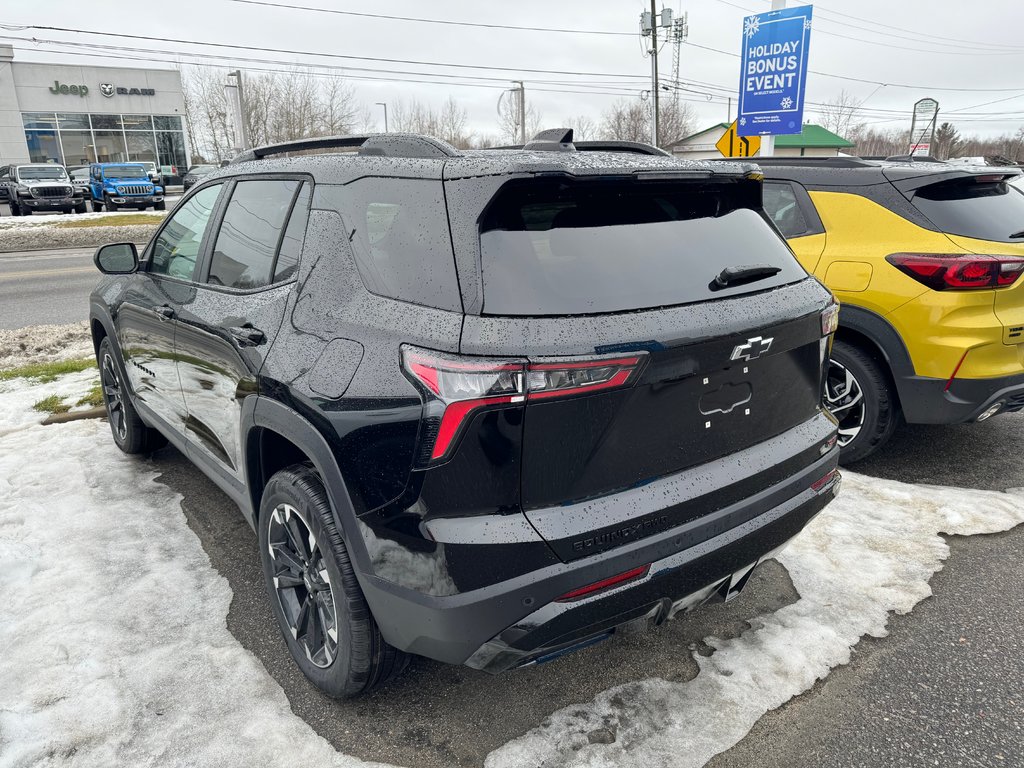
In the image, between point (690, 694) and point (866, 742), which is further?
point (690, 694)

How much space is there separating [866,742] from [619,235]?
5.80 feet

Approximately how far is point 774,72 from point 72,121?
168 feet

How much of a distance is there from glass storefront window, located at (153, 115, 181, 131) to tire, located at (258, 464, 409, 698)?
56.1m

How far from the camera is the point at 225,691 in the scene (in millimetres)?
2488

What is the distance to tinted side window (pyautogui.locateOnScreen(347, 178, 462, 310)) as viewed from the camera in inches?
77.3

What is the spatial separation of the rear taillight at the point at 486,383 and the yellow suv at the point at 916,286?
2.73 meters

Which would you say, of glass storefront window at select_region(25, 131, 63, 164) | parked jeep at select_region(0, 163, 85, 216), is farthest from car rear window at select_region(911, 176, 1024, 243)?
glass storefront window at select_region(25, 131, 63, 164)

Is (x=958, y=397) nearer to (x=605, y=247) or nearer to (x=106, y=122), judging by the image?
(x=605, y=247)

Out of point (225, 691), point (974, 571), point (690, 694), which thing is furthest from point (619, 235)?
point (974, 571)

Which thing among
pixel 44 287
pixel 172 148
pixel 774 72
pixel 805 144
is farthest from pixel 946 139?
pixel 44 287

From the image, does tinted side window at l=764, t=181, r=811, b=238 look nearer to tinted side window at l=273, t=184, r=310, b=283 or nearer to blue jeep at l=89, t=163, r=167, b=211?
tinted side window at l=273, t=184, r=310, b=283

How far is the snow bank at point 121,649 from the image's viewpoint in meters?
2.25

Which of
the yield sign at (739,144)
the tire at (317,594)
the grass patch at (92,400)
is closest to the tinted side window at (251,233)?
the tire at (317,594)

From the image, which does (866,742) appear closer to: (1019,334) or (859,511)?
(859,511)
